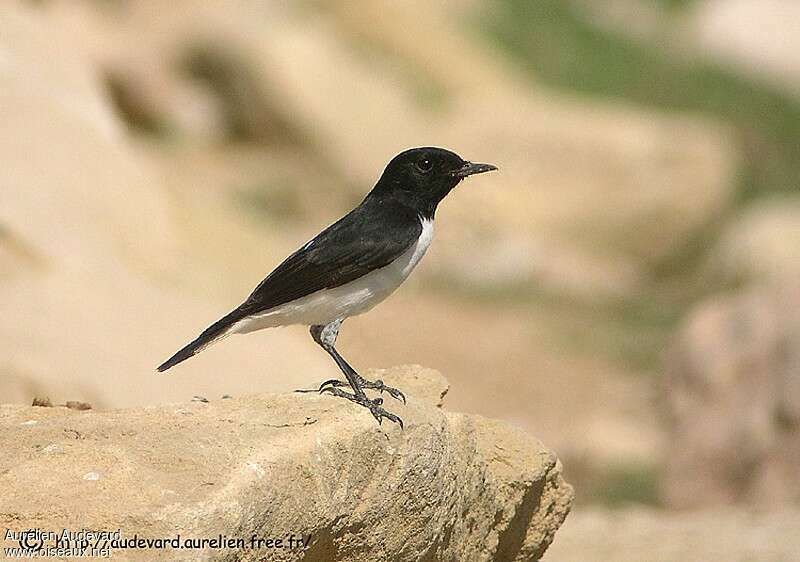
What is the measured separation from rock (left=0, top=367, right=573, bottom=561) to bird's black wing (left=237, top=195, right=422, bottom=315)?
0.64 meters

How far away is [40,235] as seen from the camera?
1086cm

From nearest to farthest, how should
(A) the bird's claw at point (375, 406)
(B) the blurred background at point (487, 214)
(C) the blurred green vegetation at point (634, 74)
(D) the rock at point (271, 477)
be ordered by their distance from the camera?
1. (D) the rock at point (271, 477)
2. (A) the bird's claw at point (375, 406)
3. (B) the blurred background at point (487, 214)
4. (C) the blurred green vegetation at point (634, 74)

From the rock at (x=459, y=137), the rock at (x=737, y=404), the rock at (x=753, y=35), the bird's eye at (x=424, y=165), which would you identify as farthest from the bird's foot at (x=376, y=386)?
the rock at (x=753, y=35)

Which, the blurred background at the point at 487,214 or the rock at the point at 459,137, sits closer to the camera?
the blurred background at the point at 487,214

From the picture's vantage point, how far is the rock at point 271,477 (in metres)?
4.93

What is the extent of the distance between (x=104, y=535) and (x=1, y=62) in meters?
8.84

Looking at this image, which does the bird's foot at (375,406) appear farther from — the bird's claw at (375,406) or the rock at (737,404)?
the rock at (737,404)

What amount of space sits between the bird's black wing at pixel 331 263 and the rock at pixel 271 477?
636mm

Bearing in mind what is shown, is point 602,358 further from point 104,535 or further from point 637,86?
point 104,535

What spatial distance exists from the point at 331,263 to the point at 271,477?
66.5 inches

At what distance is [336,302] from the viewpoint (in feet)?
22.0

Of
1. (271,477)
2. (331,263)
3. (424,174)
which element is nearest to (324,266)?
(331,263)

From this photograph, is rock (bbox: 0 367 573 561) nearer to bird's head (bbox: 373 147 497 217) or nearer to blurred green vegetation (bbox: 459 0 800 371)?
bird's head (bbox: 373 147 497 217)

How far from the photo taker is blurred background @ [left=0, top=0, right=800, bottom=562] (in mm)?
10508
